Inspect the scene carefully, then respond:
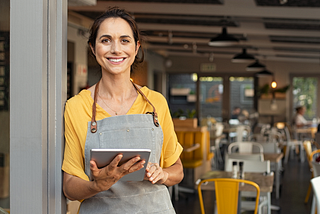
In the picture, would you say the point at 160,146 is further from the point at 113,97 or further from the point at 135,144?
the point at 113,97

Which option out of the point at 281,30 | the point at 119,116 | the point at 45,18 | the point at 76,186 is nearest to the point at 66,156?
the point at 76,186

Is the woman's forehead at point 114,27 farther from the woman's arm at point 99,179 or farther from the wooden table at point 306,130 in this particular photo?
the wooden table at point 306,130

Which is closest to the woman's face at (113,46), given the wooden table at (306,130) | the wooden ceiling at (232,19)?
the wooden ceiling at (232,19)

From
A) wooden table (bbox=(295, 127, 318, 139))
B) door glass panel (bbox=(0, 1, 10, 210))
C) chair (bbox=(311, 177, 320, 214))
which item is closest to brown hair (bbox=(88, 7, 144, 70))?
door glass panel (bbox=(0, 1, 10, 210))

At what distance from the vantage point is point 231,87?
16500mm

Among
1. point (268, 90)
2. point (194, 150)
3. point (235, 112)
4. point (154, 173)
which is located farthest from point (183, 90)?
point (154, 173)

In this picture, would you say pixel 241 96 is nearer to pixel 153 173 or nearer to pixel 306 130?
pixel 306 130

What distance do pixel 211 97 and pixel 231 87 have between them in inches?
35.5

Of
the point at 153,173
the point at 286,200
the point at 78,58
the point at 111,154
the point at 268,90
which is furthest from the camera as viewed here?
the point at 268,90

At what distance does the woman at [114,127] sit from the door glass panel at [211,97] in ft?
49.4

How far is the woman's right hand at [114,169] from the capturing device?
1.28m

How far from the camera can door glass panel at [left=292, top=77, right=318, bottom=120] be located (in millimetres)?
15477

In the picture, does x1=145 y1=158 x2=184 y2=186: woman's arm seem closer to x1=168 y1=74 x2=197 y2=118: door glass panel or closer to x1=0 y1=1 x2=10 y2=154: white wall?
x1=0 y1=1 x2=10 y2=154: white wall

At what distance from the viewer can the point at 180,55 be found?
654 inches
